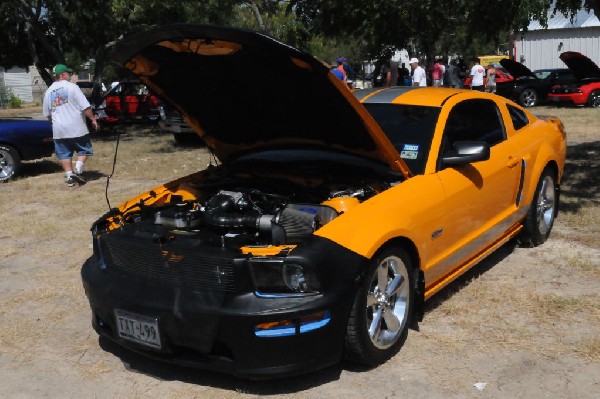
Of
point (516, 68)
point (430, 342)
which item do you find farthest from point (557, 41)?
point (430, 342)

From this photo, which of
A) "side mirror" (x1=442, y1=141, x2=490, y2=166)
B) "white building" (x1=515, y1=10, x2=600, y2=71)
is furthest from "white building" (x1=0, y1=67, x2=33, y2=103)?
"side mirror" (x1=442, y1=141, x2=490, y2=166)

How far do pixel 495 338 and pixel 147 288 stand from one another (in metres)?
2.24

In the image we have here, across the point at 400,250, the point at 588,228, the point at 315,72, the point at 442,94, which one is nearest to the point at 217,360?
the point at 400,250

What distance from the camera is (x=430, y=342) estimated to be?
4.36 meters

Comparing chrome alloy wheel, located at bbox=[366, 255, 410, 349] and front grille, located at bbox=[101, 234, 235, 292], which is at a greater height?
front grille, located at bbox=[101, 234, 235, 292]

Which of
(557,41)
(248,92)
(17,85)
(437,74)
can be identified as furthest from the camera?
(17,85)

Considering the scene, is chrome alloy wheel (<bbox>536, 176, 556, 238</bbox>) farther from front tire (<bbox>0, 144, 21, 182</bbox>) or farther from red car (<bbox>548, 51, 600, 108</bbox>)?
red car (<bbox>548, 51, 600, 108</bbox>)

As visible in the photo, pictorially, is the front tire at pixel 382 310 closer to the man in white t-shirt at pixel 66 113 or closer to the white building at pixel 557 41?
the man in white t-shirt at pixel 66 113

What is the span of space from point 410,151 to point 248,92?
4.08 ft

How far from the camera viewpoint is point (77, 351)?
4480mm

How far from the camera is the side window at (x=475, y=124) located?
508cm

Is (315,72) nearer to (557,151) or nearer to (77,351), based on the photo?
(77,351)

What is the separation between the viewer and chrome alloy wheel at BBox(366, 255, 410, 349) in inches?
155

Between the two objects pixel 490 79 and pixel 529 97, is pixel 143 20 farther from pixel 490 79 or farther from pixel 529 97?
pixel 529 97
